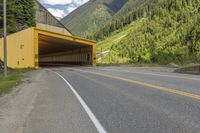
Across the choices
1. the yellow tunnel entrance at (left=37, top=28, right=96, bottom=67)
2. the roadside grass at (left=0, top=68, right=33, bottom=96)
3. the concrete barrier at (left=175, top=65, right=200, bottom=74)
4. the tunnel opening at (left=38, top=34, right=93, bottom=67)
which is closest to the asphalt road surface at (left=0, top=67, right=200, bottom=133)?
the roadside grass at (left=0, top=68, right=33, bottom=96)

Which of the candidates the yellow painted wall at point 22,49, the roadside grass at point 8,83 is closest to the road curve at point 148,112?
the roadside grass at point 8,83

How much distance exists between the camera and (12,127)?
8328mm

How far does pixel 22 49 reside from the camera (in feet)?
167

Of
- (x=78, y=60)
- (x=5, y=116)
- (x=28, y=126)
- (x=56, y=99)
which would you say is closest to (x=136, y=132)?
(x=28, y=126)

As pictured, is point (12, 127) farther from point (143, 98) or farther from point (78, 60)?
point (78, 60)

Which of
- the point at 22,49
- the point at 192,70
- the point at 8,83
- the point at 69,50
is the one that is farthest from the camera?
the point at 69,50

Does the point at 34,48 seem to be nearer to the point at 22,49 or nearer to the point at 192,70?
the point at 22,49

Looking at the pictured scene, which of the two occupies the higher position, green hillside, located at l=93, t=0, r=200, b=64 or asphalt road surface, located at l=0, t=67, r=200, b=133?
green hillside, located at l=93, t=0, r=200, b=64

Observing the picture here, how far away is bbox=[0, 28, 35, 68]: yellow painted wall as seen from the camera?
48031mm

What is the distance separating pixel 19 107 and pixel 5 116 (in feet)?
5.69

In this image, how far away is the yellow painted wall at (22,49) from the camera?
48031 mm

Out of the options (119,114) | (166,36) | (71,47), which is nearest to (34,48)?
(71,47)

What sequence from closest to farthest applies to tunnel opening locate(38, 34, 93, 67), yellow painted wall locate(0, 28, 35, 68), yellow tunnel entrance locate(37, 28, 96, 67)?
yellow painted wall locate(0, 28, 35, 68)
yellow tunnel entrance locate(37, 28, 96, 67)
tunnel opening locate(38, 34, 93, 67)

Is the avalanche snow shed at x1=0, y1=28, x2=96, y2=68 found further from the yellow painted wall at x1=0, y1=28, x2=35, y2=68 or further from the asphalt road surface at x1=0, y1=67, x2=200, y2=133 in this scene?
the asphalt road surface at x1=0, y1=67, x2=200, y2=133
